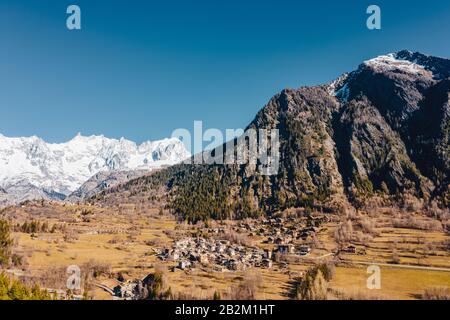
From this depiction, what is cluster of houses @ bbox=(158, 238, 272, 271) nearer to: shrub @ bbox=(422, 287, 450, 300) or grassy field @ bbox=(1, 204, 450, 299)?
grassy field @ bbox=(1, 204, 450, 299)

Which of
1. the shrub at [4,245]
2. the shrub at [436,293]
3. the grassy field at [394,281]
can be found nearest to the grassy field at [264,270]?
the grassy field at [394,281]

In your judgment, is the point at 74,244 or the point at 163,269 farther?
the point at 74,244

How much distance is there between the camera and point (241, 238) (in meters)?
198

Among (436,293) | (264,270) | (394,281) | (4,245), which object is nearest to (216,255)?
(264,270)

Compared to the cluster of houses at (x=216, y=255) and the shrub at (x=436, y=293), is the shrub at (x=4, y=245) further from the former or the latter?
the shrub at (x=436, y=293)

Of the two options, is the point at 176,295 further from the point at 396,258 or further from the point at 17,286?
the point at 396,258

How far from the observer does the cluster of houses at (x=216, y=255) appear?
140 metres

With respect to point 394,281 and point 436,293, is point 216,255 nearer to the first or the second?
point 394,281

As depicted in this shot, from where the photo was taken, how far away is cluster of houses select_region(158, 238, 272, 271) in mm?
139500

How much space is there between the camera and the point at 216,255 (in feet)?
517

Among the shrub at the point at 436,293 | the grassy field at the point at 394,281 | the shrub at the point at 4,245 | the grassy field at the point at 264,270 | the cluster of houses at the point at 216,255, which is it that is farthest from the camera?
the cluster of houses at the point at 216,255

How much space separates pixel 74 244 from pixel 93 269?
57600 mm
